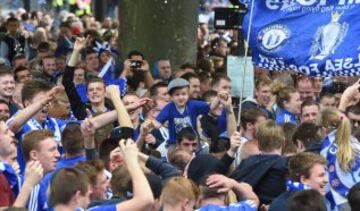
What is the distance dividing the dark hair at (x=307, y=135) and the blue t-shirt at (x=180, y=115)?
2533mm

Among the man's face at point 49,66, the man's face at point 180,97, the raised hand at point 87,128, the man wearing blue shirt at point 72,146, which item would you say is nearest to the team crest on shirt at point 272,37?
the man's face at point 180,97

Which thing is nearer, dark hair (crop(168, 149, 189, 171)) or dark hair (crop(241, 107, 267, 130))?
dark hair (crop(168, 149, 189, 171))

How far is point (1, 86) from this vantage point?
1223cm

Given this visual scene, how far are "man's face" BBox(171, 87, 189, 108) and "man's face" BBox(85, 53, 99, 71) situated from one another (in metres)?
4.98

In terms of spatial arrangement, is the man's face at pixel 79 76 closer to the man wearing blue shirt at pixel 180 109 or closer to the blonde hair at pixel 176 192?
the man wearing blue shirt at pixel 180 109

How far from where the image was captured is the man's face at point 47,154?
8836mm

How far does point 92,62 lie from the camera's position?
18.6 meters

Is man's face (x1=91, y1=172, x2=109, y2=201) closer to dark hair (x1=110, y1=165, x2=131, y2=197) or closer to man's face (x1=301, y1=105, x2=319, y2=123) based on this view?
dark hair (x1=110, y1=165, x2=131, y2=197)

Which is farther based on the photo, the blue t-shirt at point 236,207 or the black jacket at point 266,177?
the black jacket at point 266,177

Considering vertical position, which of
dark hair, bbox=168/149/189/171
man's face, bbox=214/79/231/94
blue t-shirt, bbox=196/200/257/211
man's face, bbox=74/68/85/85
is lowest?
dark hair, bbox=168/149/189/171

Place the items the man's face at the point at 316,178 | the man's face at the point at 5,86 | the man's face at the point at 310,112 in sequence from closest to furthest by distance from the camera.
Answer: the man's face at the point at 316,178, the man's face at the point at 5,86, the man's face at the point at 310,112

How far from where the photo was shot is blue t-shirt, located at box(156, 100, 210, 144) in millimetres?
13156

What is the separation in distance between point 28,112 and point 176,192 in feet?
8.93

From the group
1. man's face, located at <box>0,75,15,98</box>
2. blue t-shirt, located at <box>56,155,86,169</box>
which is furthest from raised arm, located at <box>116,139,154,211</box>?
man's face, located at <box>0,75,15,98</box>
